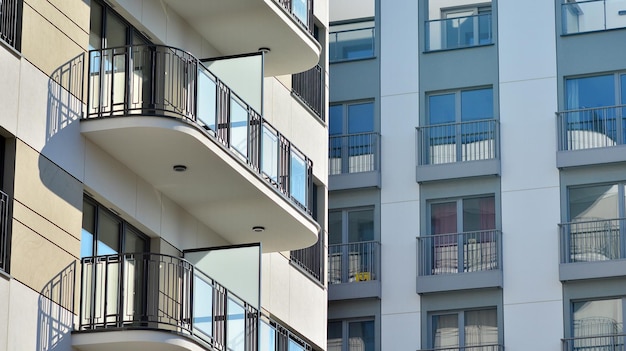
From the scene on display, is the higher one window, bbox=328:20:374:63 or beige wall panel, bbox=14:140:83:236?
window, bbox=328:20:374:63

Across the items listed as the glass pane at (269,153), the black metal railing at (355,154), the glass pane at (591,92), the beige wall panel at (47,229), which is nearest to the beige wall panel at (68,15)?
the beige wall panel at (47,229)

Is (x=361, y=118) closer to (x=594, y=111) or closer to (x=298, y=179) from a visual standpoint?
(x=594, y=111)

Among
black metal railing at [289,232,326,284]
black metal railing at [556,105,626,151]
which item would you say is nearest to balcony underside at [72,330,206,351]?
black metal railing at [289,232,326,284]

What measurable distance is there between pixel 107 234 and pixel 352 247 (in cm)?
2320

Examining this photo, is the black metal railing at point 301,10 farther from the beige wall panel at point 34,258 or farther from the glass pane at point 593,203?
the glass pane at point 593,203

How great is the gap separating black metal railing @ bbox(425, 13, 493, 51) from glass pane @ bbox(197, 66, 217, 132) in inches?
892

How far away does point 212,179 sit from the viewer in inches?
1003

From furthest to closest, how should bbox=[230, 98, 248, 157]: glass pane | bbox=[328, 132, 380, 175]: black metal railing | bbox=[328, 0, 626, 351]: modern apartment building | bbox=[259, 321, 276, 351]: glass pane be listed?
bbox=[328, 132, 380, 175]: black metal railing
bbox=[328, 0, 626, 351]: modern apartment building
bbox=[259, 321, 276, 351]: glass pane
bbox=[230, 98, 248, 157]: glass pane

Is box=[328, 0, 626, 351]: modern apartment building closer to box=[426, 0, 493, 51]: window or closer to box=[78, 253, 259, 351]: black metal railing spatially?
box=[426, 0, 493, 51]: window

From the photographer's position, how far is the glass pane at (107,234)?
77.8 ft

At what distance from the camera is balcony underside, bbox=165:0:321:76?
2725 centimetres

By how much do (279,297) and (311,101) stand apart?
15.8 feet

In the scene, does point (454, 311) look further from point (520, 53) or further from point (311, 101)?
point (311, 101)

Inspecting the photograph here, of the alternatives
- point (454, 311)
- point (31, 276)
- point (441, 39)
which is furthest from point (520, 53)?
point (31, 276)
